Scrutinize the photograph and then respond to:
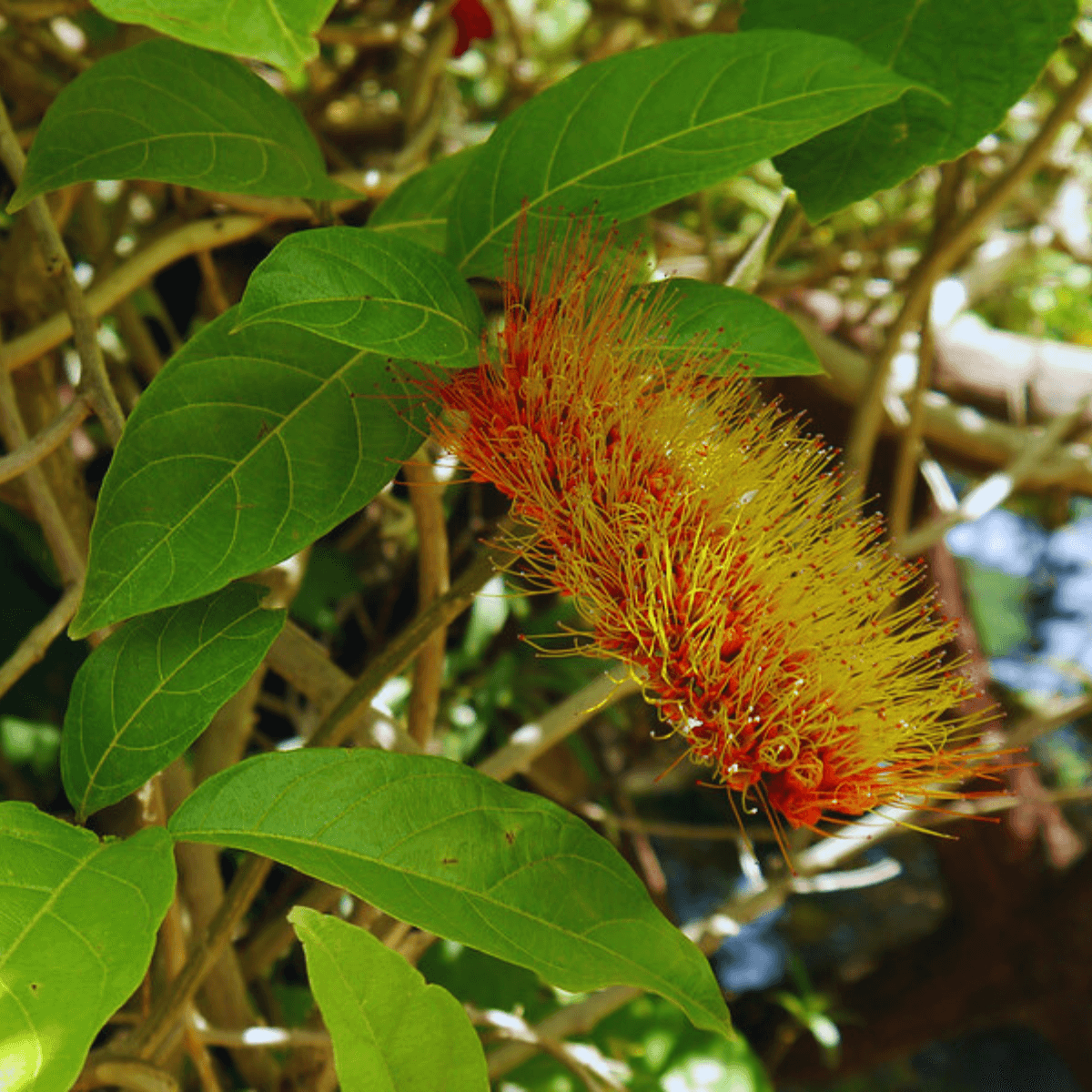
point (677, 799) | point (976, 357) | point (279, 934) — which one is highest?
point (279, 934)

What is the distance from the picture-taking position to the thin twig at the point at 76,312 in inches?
18.9

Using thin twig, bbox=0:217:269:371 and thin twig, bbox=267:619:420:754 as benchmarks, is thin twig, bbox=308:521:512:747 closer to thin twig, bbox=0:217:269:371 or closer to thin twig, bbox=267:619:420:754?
thin twig, bbox=267:619:420:754

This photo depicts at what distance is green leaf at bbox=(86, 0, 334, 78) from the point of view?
29 centimetres

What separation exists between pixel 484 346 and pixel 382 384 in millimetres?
→ 44

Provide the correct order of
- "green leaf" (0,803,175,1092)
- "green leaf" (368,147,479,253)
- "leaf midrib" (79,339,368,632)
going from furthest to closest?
"green leaf" (368,147,479,253) → "leaf midrib" (79,339,368,632) → "green leaf" (0,803,175,1092)

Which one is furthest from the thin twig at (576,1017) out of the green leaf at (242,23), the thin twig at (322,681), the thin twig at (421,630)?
the green leaf at (242,23)

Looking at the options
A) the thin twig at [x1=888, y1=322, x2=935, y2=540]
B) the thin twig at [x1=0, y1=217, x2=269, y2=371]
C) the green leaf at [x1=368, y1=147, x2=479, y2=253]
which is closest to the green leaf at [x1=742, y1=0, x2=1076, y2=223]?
the green leaf at [x1=368, y1=147, x2=479, y2=253]

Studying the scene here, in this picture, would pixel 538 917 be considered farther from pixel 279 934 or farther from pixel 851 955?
pixel 851 955

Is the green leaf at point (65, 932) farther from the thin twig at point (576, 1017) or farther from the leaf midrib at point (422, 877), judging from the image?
the thin twig at point (576, 1017)

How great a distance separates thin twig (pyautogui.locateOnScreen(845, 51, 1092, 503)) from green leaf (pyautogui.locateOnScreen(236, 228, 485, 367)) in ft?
1.49

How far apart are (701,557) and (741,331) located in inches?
4.0

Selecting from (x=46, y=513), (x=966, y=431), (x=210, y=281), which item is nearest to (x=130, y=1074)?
(x=46, y=513)

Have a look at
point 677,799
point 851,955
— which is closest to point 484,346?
point 677,799

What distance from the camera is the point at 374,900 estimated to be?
36cm
